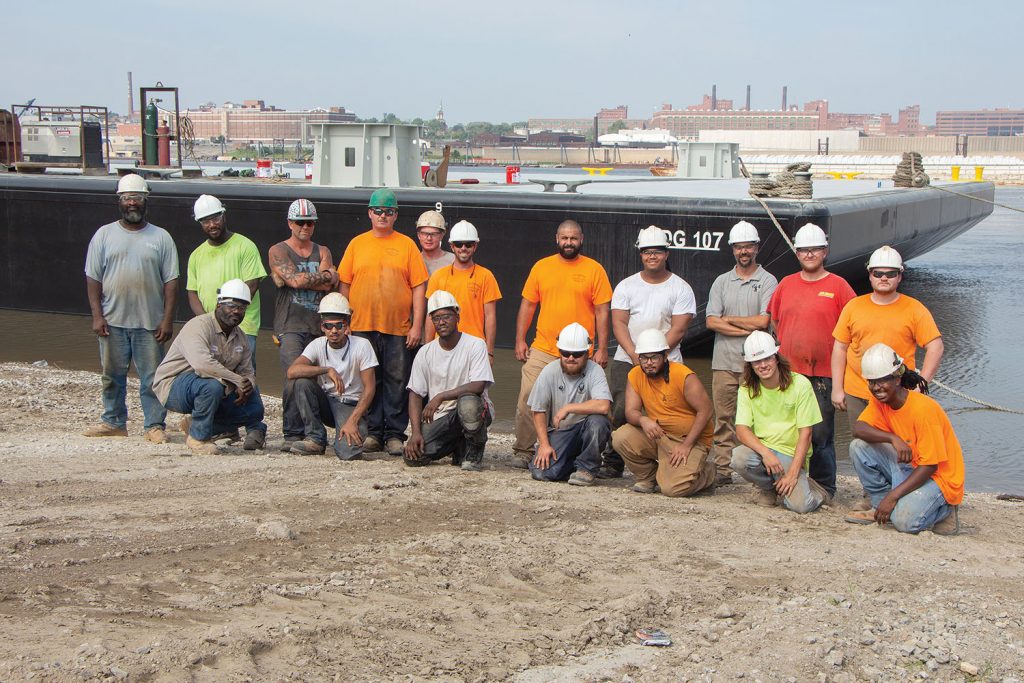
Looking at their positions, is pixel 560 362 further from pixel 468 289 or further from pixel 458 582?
pixel 458 582

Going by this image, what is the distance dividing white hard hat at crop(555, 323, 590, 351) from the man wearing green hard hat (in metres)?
1.12

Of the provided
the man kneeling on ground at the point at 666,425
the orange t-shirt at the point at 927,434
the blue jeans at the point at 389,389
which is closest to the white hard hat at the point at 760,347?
the man kneeling on ground at the point at 666,425

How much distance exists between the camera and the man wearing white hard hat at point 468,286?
689 centimetres

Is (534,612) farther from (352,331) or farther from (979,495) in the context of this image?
(979,495)

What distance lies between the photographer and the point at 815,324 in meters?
6.14

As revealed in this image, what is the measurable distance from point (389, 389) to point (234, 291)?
113 centimetres

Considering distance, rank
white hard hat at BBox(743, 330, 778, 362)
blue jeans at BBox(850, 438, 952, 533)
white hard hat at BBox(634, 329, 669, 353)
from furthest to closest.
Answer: white hard hat at BBox(634, 329, 669, 353), white hard hat at BBox(743, 330, 778, 362), blue jeans at BBox(850, 438, 952, 533)

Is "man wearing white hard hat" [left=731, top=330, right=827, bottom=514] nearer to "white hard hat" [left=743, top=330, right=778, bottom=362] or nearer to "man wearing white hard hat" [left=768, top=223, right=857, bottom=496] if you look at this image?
"white hard hat" [left=743, top=330, right=778, bottom=362]

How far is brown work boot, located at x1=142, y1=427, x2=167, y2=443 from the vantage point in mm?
7008

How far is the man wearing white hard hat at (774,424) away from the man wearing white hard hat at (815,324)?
1.04 feet

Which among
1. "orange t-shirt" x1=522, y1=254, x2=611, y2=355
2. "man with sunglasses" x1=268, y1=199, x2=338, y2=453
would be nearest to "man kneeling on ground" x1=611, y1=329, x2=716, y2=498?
"orange t-shirt" x1=522, y1=254, x2=611, y2=355

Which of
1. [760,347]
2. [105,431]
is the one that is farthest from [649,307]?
[105,431]

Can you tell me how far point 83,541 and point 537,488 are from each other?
233 centimetres

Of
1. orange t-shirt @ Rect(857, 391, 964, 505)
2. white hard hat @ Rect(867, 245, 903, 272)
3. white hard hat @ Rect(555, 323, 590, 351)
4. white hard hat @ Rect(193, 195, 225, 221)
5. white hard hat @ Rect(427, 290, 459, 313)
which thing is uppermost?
white hard hat @ Rect(193, 195, 225, 221)
